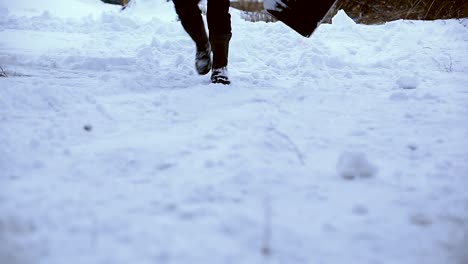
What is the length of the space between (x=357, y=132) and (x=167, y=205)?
2.88ft

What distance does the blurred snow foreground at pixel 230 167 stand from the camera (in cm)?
76

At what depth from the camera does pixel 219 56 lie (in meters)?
2.15

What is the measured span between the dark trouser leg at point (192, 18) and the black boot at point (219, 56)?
108 mm

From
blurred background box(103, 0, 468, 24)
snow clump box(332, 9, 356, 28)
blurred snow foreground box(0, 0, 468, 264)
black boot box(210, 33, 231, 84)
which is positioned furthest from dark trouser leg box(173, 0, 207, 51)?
blurred background box(103, 0, 468, 24)

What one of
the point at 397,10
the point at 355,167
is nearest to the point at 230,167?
the point at 355,167

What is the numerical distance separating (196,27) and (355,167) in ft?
4.93

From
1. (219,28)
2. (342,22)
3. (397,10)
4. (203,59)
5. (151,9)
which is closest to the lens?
(219,28)

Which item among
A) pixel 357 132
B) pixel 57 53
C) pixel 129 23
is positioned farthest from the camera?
pixel 129 23

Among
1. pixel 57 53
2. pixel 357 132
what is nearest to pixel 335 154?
pixel 357 132

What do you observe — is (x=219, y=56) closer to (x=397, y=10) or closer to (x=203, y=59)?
(x=203, y=59)

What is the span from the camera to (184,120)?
1536 millimetres

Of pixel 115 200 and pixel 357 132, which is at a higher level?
pixel 357 132

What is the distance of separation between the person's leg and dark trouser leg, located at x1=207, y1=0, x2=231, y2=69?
96 mm

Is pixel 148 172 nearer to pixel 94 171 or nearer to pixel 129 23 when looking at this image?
pixel 94 171
